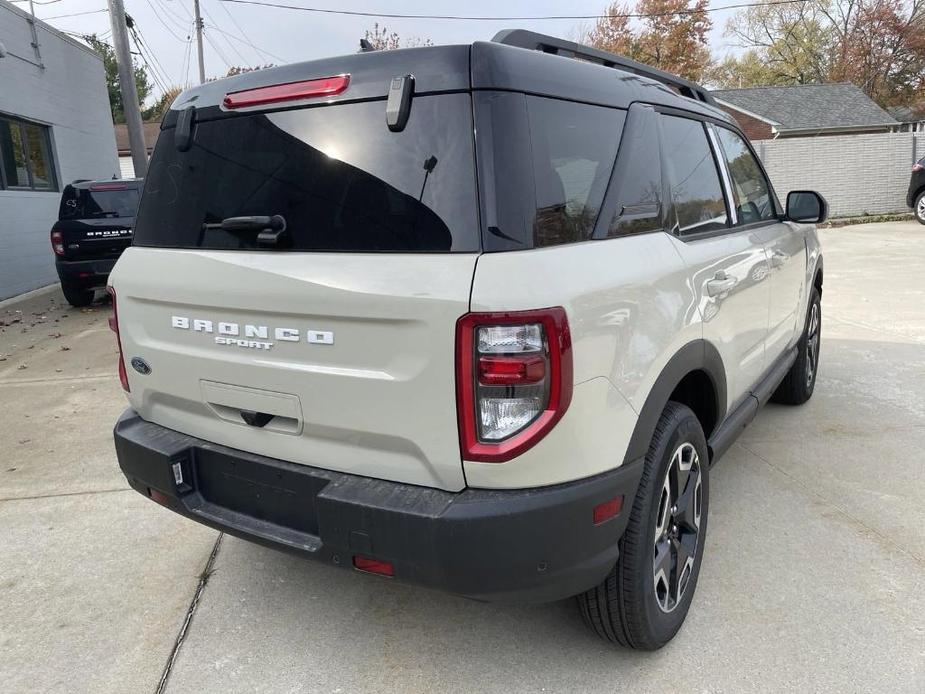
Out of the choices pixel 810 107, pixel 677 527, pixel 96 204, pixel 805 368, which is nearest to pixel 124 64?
pixel 96 204

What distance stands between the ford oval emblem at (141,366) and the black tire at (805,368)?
369cm

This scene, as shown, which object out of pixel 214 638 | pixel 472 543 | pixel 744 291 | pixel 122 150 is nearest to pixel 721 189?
pixel 744 291

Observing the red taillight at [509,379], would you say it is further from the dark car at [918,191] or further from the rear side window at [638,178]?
the dark car at [918,191]

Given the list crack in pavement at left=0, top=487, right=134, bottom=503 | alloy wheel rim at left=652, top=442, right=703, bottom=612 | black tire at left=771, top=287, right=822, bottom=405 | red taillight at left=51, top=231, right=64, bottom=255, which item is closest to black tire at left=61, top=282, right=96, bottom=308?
red taillight at left=51, top=231, right=64, bottom=255

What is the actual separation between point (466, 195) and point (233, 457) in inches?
45.2

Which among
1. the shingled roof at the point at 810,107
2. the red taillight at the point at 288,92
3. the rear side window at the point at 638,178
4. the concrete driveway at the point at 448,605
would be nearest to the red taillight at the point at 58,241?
the concrete driveway at the point at 448,605

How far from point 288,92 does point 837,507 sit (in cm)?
303

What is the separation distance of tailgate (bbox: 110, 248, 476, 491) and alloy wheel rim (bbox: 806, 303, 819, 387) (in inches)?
142

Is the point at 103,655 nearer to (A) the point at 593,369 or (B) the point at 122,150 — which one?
(A) the point at 593,369

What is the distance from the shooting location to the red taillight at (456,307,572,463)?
1.76 metres

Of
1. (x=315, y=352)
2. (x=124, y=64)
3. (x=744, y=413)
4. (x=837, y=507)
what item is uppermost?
(x=124, y=64)

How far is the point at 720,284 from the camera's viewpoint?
269 cm

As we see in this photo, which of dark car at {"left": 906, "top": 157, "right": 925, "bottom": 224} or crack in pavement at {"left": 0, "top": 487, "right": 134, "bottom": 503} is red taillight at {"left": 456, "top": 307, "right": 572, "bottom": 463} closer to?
crack in pavement at {"left": 0, "top": 487, "right": 134, "bottom": 503}

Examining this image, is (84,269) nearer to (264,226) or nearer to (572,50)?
(264,226)
